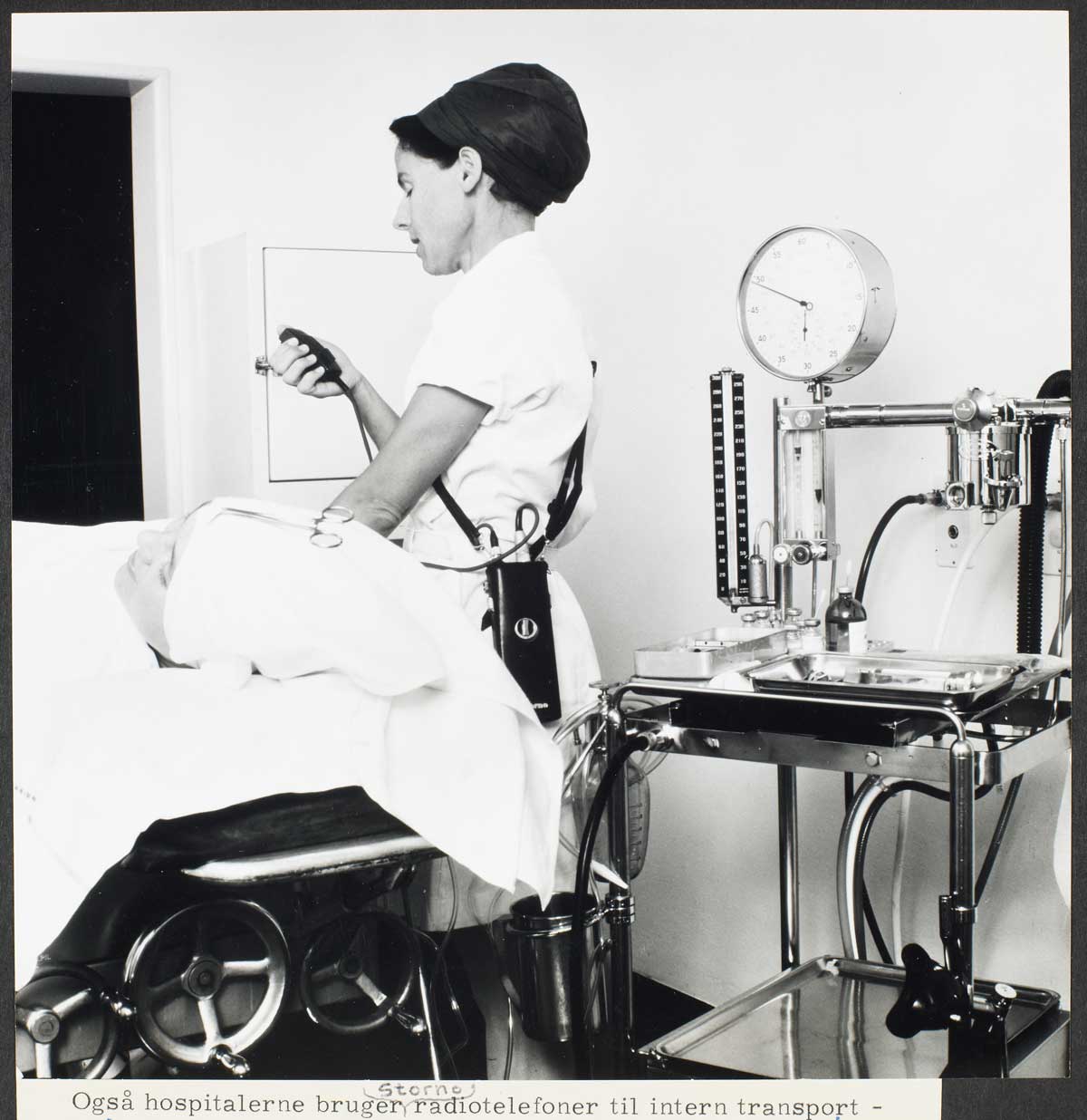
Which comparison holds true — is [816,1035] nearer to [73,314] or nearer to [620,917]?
[620,917]

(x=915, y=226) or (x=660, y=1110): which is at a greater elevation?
(x=915, y=226)

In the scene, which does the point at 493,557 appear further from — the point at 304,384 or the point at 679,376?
the point at 679,376

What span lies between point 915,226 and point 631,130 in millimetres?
399

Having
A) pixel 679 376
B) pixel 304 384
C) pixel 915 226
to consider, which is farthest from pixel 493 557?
pixel 915 226

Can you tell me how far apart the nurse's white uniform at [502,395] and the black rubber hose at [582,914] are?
0.14m

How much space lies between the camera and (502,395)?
156 centimetres

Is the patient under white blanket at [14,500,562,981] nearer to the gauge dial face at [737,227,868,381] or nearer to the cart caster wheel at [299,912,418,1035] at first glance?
the cart caster wheel at [299,912,418,1035]

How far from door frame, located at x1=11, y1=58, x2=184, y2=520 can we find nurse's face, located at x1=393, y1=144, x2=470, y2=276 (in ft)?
0.93

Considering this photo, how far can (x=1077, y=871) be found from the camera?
1.54 meters

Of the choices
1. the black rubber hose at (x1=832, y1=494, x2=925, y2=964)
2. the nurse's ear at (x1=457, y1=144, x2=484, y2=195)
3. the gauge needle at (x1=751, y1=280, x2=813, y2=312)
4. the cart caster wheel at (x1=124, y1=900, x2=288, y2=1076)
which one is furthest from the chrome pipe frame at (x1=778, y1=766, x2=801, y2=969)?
the nurse's ear at (x1=457, y1=144, x2=484, y2=195)

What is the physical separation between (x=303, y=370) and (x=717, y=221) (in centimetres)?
67

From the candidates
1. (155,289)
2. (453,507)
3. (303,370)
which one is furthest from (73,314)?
(453,507)

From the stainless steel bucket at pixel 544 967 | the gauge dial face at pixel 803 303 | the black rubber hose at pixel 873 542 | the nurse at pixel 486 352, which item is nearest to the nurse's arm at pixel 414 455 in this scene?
the nurse at pixel 486 352

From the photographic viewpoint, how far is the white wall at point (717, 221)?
159cm
